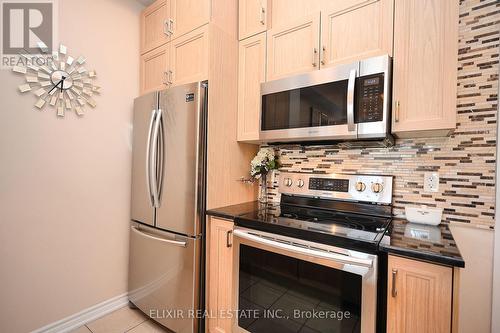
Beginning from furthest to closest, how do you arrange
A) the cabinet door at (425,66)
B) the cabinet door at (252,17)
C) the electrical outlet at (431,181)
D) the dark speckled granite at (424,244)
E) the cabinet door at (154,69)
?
the cabinet door at (154,69) → the cabinet door at (252,17) → the electrical outlet at (431,181) → the cabinet door at (425,66) → the dark speckled granite at (424,244)

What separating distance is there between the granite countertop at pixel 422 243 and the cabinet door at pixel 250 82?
1074mm

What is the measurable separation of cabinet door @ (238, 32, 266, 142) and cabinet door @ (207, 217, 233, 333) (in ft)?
2.39

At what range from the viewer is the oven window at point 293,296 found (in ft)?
3.39

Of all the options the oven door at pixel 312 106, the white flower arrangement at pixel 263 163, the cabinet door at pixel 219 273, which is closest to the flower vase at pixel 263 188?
the white flower arrangement at pixel 263 163

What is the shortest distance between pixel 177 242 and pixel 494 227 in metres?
1.84

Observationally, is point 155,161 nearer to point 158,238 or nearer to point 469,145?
point 158,238

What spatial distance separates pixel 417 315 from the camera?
0.88m

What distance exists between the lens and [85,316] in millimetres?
1807

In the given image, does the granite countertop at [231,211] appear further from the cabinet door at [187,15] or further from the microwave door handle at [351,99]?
the cabinet door at [187,15]

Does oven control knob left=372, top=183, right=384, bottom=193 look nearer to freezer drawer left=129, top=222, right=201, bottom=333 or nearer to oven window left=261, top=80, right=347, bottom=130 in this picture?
oven window left=261, top=80, right=347, bottom=130

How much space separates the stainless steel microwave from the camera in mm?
1218

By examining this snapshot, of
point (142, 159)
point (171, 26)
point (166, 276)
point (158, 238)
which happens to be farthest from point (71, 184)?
point (171, 26)

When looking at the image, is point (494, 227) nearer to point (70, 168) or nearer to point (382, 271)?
point (382, 271)

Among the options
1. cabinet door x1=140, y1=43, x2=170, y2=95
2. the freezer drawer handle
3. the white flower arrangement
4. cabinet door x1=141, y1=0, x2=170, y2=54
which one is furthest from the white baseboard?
cabinet door x1=141, y1=0, x2=170, y2=54
